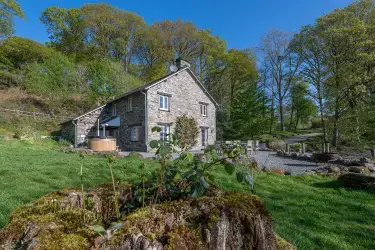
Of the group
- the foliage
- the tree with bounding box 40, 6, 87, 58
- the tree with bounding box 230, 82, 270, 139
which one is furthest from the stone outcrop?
the tree with bounding box 40, 6, 87, 58

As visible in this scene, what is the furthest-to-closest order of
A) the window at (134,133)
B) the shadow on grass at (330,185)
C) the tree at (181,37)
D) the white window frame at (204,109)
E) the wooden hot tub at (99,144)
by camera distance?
the tree at (181,37)
the white window frame at (204,109)
the window at (134,133)
the wooden hot tub at (99,144)
the shadow on grass at (330,185)

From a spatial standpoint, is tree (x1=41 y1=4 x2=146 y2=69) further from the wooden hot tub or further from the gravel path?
the gravel path

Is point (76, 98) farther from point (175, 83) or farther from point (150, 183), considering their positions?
point (150, 183)

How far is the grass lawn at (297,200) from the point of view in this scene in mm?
2902

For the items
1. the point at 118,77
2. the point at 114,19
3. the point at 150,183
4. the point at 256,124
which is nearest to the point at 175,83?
the point at 118,77

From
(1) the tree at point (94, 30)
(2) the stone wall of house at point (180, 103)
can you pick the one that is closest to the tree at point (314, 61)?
(2) the stone wall of house at point (180, 103)

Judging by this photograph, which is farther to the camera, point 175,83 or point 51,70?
point 51,70

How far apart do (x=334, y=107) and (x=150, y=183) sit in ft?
62.9

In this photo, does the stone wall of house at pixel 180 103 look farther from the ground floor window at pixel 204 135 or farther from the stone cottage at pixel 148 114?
the ground floor window at pixel 204 135

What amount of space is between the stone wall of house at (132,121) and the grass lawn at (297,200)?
951 centimetres

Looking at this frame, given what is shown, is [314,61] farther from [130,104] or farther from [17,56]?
[17,56]

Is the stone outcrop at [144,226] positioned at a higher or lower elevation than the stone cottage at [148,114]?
lower

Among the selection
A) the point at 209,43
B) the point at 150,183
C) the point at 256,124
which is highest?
the point at 209,43

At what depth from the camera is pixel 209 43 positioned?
31.6 m
